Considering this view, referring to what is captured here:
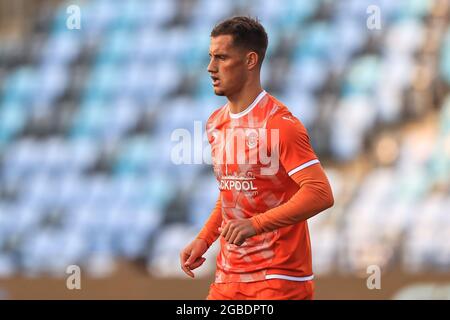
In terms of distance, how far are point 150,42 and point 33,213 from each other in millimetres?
2512

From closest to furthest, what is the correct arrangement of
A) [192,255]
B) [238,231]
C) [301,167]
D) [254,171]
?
1. [238,231]
2. [301,167]
3. [254,171]
4. [192,255]

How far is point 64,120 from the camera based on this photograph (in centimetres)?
1134

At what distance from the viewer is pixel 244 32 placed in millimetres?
3762

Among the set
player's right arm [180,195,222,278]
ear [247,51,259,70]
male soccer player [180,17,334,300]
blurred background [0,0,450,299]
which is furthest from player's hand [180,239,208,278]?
blurred background [0,0,450,299]

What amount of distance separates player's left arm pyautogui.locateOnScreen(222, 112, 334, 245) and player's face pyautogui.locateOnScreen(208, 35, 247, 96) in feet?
0.93

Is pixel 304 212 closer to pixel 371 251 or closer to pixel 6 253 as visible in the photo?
pixel 371 251

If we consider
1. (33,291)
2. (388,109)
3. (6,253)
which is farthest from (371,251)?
(6,253)

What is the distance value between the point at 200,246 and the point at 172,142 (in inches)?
256

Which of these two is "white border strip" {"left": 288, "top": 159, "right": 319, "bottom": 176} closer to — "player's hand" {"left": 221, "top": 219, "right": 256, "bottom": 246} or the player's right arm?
"player's hand" {"left": 221, "top": 219, "right": 256, "bottom": 246}

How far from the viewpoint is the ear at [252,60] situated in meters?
3.77

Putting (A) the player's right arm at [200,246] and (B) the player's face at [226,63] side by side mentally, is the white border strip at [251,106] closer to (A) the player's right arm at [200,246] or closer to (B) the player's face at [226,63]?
(B) the player's face at [226,63]

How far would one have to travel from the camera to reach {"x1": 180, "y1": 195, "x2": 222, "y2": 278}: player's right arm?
3898mm

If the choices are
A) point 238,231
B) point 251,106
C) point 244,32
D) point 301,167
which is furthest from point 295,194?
point 244,32

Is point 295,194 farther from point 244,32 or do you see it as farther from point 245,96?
point 244,32
